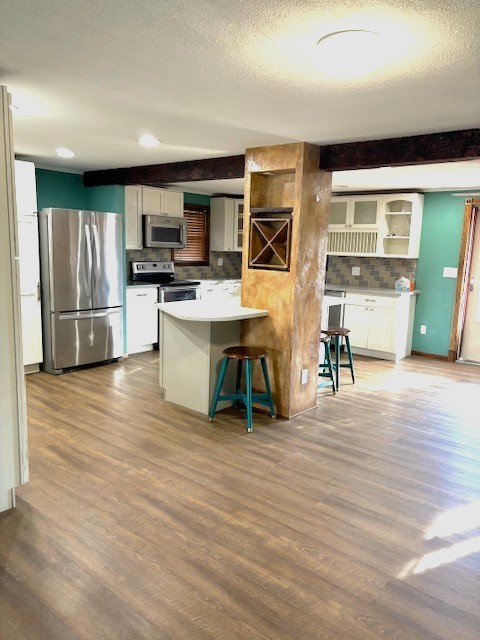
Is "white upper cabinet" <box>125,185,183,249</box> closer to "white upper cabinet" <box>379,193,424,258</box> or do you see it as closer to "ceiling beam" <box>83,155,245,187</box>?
"ceiling beam" <box>83,155,245,187</box>

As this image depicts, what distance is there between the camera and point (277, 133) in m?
3.44

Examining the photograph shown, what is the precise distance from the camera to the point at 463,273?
6.11 m

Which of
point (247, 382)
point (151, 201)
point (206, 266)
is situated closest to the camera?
point (247, 382)

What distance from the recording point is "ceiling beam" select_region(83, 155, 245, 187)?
14.8 ft

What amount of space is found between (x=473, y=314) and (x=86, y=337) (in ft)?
16.1

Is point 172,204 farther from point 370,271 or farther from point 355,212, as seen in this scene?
point 370,271

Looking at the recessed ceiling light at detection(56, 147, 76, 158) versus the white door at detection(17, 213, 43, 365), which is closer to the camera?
the recessed ceiling light at detection(56, 147, 76, 158)

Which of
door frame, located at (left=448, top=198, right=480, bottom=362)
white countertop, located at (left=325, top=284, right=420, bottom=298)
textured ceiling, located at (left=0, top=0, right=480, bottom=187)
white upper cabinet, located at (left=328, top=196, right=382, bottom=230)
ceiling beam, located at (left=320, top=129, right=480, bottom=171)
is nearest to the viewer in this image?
textured ceiling, located at (left=0, top=0, right=480, bottom=187)

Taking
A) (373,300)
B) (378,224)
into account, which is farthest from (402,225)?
(373,300)

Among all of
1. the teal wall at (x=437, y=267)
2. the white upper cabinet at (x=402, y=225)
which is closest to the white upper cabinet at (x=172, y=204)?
the white upper cabinet at (x=402, y=225)

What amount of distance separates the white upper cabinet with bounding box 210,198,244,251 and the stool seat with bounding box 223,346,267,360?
12.1 ft

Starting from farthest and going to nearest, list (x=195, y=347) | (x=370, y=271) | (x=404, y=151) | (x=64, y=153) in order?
(x=370, y=271) < (x=64, y=153) < (x=195, y=347) < (x=404, y=151)

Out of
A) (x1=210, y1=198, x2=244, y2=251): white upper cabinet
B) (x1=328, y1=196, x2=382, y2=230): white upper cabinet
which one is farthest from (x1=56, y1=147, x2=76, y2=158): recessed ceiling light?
(x1=328, y1=196, x2=382, y2=230): white upper cabinet

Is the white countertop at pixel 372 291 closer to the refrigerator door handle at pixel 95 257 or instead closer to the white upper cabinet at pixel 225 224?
the white upper cabinet at pixel 225 224
